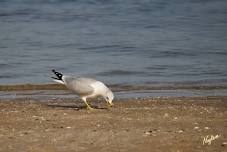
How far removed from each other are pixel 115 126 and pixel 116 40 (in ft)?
50.0

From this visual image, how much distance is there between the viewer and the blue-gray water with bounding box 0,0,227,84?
17.0 metres

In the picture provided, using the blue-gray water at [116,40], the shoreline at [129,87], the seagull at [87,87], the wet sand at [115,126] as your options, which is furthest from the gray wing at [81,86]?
the blue-gray water at [116,40]

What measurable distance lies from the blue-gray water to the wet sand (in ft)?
Answer: 13.4

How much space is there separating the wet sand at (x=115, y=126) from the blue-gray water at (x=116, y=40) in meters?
4.09

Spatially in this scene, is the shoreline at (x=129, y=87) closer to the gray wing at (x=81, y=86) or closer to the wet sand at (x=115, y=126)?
the wet sand at (x=115, y=126)

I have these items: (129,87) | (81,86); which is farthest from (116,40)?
(81,86)

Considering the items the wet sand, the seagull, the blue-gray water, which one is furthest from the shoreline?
the seagull

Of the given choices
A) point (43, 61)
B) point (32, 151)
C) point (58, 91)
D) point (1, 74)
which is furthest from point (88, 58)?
point (32, 151)

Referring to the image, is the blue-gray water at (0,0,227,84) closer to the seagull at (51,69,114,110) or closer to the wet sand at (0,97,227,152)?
the wet sand at (0,97,227,152)

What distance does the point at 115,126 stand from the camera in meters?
9.03

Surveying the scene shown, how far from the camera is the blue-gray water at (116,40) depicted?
55.9 ft

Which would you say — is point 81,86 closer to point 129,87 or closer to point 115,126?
point 115,126

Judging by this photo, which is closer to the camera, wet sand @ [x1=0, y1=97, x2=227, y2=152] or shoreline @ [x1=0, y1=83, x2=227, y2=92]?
wet sand @ [x1=0, y1=97, x2=227, y2=152]

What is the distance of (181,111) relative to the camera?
10.8 meters
